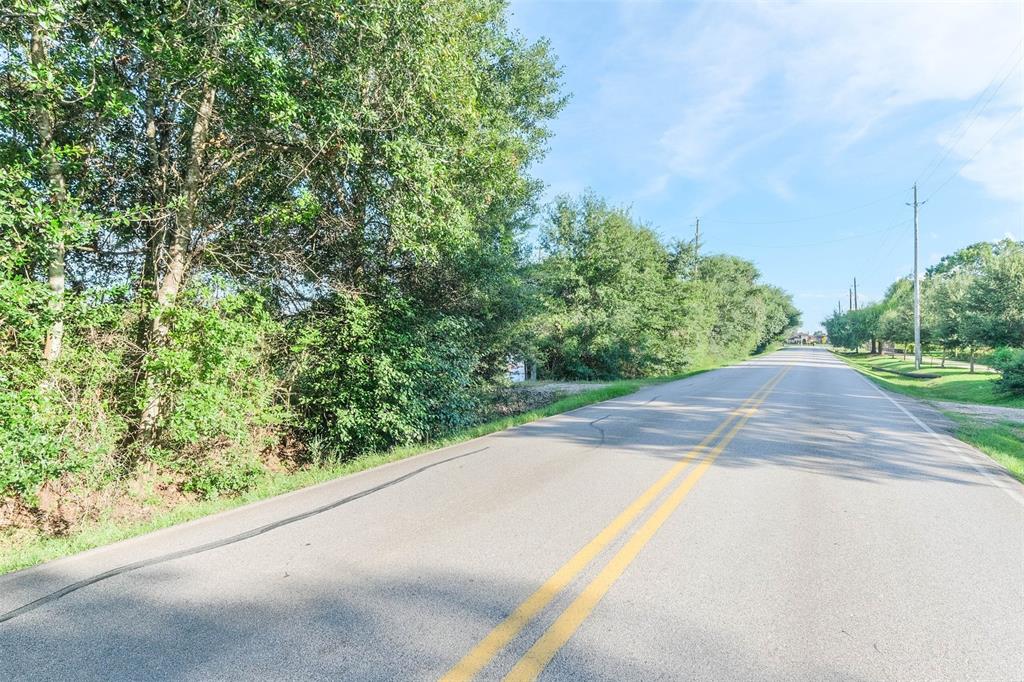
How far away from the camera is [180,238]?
8.21 meters

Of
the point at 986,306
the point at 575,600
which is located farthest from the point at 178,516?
the point at 986,306

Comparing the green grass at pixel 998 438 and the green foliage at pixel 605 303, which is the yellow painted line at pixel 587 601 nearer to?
the green grass at pixel 998 438

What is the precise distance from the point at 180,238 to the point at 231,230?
3.21ft

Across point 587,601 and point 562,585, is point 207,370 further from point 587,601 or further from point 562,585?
point 587,601

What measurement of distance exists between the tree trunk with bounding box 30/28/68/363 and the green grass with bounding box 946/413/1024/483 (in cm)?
1176

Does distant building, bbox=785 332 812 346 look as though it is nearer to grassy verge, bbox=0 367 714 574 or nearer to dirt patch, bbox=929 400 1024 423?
dirt patch, bbox=929 400 1024 423

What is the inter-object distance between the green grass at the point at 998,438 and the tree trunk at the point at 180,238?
1130 centimetres

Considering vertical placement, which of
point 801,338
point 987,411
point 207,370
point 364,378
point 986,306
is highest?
point 801,338

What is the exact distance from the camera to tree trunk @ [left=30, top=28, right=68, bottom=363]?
6191mm

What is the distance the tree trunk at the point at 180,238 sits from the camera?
7480 millimetres

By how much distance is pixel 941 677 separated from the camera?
2.51 metres

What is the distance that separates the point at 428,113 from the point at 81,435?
23.0 ft

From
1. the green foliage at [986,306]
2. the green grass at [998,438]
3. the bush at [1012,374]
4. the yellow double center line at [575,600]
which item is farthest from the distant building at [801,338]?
the yellow double center line at [575,600]

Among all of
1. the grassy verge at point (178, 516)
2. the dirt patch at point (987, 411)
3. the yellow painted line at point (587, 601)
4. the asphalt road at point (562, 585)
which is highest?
the yellow painted line at point (587, 601)
